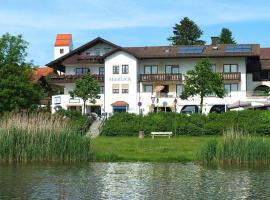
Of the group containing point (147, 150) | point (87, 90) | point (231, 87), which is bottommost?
point (147, 150)

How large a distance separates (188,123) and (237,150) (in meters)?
21.5

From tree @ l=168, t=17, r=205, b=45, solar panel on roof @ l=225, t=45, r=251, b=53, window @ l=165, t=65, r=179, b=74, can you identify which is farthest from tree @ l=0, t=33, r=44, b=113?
tree @ l=168, t=17, r=205, b=45

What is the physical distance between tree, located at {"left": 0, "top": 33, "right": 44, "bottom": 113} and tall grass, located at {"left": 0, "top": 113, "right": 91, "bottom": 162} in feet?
78.1

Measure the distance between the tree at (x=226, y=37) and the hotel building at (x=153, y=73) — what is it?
24985 mm

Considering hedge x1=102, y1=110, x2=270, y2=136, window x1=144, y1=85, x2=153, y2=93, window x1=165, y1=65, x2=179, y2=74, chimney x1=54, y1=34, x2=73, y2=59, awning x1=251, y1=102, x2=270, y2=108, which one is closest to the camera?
hedge x1=102, y1=110, x2=270, y2=136

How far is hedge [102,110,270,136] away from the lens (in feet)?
167

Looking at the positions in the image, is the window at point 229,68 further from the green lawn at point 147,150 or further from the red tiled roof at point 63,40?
the red tiled roof at point 63,40

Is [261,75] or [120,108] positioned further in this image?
[261,75]

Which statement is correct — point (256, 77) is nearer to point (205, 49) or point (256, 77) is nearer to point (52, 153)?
point (205, 49)

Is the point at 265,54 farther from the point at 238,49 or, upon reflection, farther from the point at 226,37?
the point at 226,37

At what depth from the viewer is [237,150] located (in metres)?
30.2

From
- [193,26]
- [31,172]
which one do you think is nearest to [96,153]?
[31,172]

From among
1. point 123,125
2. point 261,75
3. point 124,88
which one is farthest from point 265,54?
point 123,125

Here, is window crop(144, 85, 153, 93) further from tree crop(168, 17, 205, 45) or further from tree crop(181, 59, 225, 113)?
tree crop(168, 17, 205, 45)
